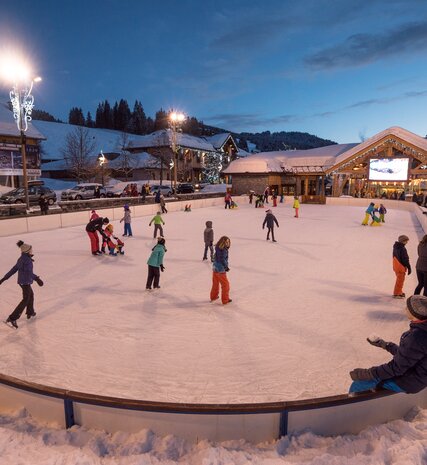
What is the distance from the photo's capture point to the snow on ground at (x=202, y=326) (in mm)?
4473

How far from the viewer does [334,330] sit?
598 cm

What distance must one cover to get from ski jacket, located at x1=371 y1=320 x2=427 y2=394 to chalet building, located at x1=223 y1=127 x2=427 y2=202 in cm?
3449

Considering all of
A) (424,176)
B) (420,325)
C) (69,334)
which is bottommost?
(69,334)

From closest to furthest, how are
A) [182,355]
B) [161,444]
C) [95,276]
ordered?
[161,444]
[182,355]
[95,276]

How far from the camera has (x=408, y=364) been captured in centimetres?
301

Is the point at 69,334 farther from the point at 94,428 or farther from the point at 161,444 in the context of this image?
the point at 161,444

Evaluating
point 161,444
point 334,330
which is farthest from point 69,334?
point 334,330

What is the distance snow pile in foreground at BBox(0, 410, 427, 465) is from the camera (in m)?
2.89

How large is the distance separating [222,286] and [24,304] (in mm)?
3624

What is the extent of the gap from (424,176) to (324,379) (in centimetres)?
3512

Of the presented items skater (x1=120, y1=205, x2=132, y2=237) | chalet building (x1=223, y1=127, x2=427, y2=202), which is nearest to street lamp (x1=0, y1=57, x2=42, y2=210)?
skater (x1=120, y1=205, x2=132, y2=237)

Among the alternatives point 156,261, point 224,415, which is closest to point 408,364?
point 224,415

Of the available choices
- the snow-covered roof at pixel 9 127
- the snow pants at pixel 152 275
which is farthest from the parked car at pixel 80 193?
the snow pants at pixel 152 275

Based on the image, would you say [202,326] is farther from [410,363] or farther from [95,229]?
[95,229]
